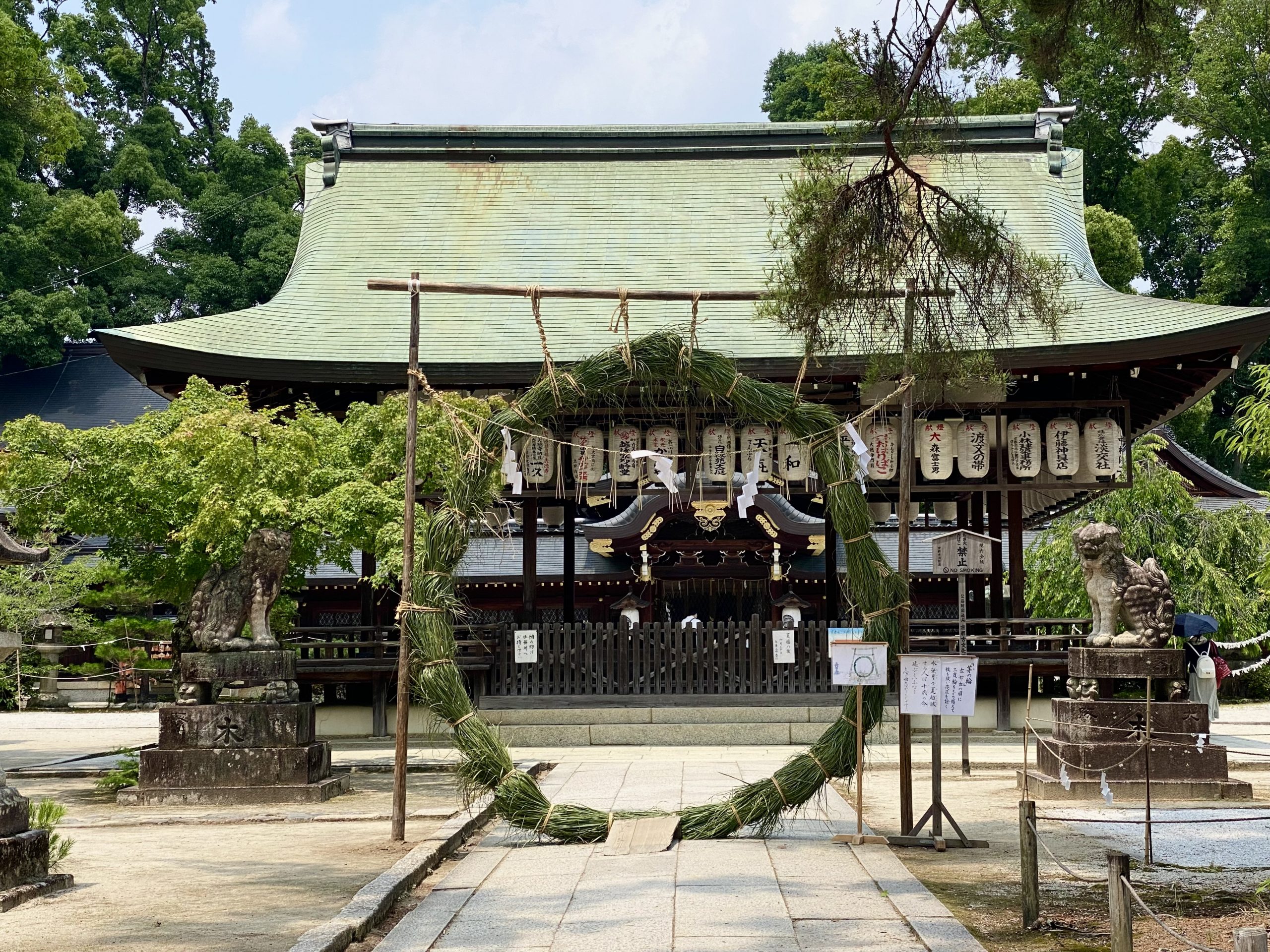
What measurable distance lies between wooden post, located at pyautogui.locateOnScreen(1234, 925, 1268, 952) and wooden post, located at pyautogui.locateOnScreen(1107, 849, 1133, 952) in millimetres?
933

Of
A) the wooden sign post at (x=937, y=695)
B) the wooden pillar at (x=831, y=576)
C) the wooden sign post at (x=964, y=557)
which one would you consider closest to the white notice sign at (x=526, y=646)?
the wooden pillar at (x=831, y=576)

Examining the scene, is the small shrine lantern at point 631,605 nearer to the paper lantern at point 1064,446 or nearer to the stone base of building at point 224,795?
the paper lantern at point 1064,446

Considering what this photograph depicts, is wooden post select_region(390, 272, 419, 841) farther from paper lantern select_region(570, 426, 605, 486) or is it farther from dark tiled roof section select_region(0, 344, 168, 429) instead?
dark tiled roof section select_region(0, 344, 168, 429)

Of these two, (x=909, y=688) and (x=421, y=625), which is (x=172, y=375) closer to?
(x=421, y=625)

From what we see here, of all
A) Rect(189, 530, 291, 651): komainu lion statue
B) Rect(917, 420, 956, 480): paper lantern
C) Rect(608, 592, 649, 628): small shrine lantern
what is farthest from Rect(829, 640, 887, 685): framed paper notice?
Rect(608, 592, 649, 628): small shrine lantern

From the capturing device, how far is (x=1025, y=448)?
1598 cm

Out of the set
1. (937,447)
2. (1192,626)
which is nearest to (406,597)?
(937,447)

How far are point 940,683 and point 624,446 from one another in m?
8.37

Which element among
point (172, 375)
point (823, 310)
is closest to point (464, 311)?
point (172, 375)

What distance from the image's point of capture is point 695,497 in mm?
20219

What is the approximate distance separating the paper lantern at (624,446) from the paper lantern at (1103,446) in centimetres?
566

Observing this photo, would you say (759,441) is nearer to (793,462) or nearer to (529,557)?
(793,462)

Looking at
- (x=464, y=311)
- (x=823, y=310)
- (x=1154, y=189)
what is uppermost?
(x=1154, y=189)

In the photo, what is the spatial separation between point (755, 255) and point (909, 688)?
12.2 meters
